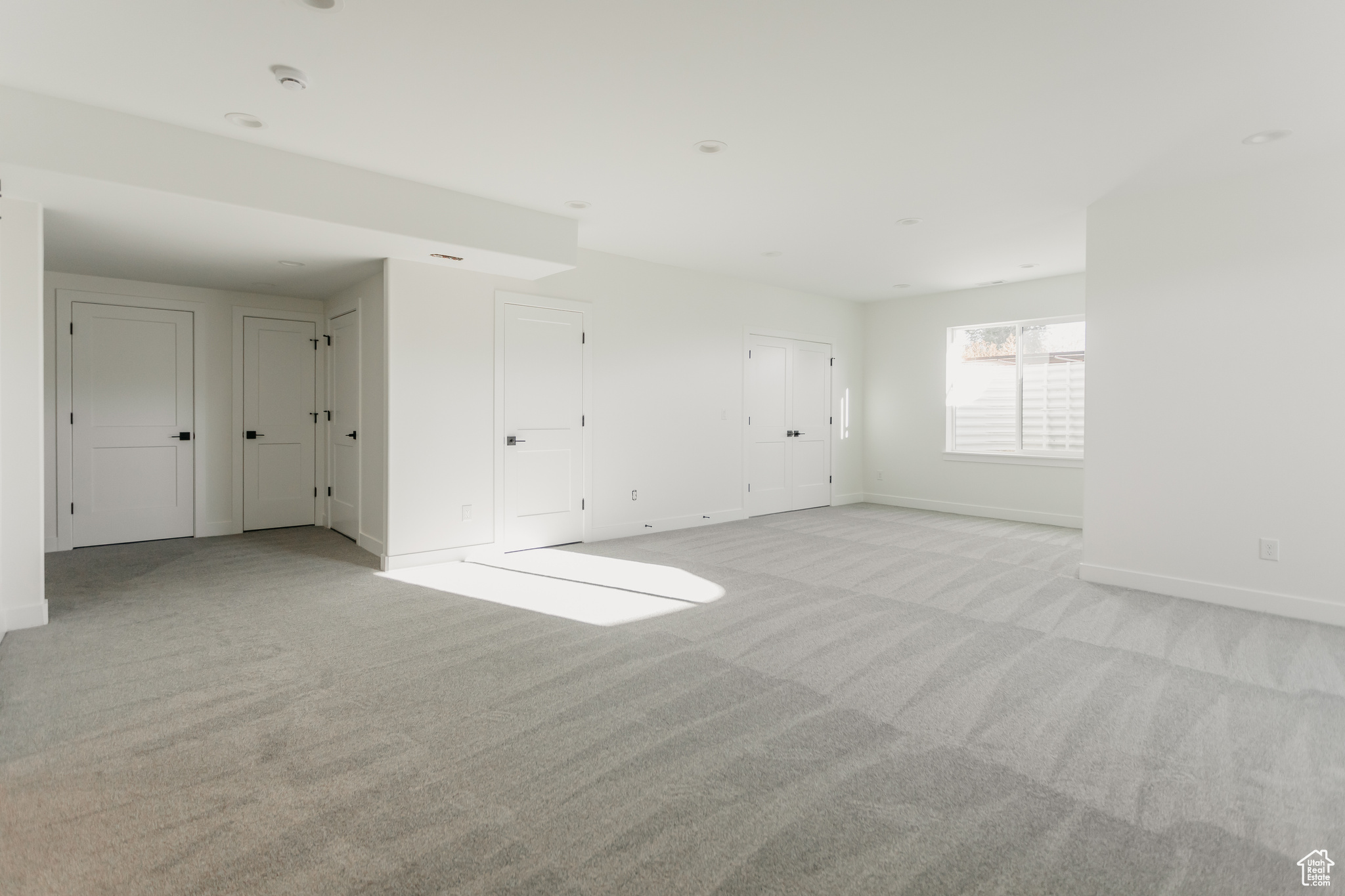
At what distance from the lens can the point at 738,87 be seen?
315 centimetres

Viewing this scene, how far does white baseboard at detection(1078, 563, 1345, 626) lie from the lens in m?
3.98

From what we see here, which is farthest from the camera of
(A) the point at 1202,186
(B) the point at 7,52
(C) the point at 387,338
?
(C) the point at 387,338

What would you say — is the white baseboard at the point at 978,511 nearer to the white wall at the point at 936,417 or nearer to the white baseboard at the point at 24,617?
the white wall at the point at 936,417

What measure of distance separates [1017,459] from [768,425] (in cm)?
288

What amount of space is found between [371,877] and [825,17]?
3203 millimetres

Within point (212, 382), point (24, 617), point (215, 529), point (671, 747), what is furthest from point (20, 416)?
point (671, 747)

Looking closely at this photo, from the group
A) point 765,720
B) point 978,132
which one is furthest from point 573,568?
point 978,132

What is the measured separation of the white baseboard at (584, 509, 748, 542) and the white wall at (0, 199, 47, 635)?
12.5 feet

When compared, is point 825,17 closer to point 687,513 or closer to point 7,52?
point 7,52

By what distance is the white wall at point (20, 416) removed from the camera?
368 cm

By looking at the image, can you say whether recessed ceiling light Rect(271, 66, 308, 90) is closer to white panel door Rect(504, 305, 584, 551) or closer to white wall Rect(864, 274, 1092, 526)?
white panel door Rect(504, 305, 584, 551)

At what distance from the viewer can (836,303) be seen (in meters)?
8.91

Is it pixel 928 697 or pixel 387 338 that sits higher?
pixel 387 338

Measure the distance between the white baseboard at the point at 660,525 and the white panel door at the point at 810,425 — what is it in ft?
3.73
